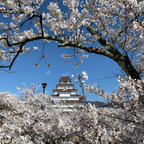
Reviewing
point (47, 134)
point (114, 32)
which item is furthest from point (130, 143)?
point (114, 32)

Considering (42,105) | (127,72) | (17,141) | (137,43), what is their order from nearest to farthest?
(17,141), (127,72), (137,43), (42,105)

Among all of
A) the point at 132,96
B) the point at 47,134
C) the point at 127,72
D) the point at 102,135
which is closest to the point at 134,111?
the point at 132,96

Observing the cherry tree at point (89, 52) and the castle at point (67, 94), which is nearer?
the cherry tree at point (89, 52)

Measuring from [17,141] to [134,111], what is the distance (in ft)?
9.01

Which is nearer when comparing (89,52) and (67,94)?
(89,52)

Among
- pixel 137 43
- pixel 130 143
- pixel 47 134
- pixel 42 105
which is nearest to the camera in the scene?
pixel 130 143

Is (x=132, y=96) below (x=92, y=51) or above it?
below

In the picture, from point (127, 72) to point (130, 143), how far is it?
198cm

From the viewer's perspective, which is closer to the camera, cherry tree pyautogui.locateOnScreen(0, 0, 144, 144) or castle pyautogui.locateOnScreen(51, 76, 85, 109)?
cherry tree pyautogui.locateOnScreen(0, 0, 144, 144)

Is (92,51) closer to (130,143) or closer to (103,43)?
(103,43)

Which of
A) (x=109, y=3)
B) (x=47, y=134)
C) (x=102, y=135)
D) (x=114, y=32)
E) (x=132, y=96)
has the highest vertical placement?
(x=109, y=3)

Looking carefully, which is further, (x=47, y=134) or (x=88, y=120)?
(x=47, y=134)

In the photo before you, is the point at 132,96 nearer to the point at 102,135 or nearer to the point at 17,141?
the point at 102,135

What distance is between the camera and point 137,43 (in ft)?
16.1
